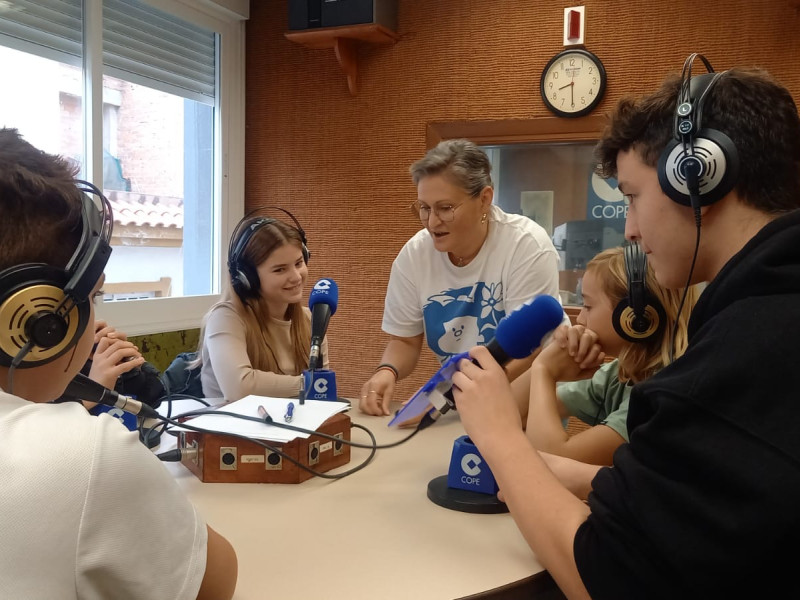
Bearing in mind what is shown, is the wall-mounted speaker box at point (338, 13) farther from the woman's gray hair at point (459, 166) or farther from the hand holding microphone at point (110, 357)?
the hand holding microphone at point (110, 357)

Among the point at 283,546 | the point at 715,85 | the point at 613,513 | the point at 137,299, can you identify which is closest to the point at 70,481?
the point at 283,546

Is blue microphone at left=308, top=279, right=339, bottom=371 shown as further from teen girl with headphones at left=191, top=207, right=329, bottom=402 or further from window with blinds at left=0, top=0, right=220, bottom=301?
window with blinds at left=0, top=0, right=220, bottom=301

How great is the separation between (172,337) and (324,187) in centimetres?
109

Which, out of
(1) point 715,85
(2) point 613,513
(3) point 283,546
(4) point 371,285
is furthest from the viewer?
(4) point 371,285

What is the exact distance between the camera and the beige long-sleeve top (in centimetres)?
183

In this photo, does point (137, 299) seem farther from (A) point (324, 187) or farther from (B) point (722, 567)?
(B) point (722, 567)

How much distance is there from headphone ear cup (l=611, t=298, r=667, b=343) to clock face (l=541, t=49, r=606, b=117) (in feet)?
6.06

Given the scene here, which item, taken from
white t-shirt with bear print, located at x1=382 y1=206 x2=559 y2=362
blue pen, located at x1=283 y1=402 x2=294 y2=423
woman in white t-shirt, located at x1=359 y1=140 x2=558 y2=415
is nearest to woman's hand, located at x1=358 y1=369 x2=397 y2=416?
woman in white t-shirt, located at x1=359 y1=140 x2=558 y2=415

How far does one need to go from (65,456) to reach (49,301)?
201mm

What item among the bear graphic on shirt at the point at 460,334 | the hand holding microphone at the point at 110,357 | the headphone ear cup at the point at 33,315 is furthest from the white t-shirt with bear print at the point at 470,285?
the headphone ear cup at the point at 33,315

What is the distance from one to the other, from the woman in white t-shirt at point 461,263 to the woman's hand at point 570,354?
0.54 meters

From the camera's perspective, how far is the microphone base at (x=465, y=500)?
1112 mm

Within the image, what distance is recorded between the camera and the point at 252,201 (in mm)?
3719

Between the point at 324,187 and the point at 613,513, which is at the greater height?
the point at 324,187
